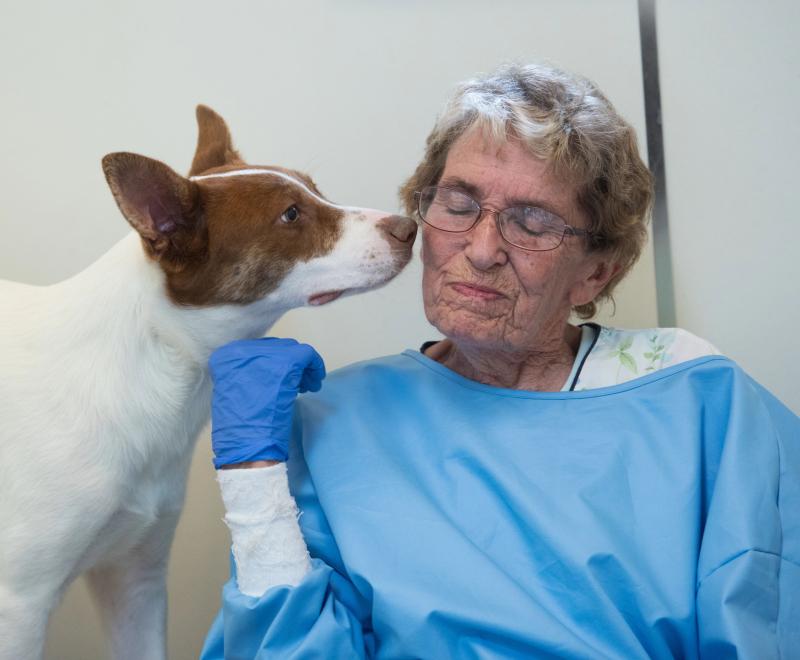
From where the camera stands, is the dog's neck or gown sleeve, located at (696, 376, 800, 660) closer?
gown sleeve, located at (696, 376, 800, 660)

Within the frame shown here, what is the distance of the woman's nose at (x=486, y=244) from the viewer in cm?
125

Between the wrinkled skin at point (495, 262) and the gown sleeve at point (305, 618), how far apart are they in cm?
37

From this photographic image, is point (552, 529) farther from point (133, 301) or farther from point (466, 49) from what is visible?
point (466, 49)

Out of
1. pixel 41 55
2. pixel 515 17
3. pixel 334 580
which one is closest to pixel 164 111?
pixel 41 55

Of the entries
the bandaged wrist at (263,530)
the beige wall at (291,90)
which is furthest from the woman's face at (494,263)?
the beige wall at (291,90)

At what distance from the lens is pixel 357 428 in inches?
51.8

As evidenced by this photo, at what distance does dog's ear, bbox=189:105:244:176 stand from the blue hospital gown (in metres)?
0.43

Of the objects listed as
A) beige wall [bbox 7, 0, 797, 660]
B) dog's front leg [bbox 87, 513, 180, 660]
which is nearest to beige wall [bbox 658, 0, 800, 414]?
beige wall [bbox 7, 0, 797, 660]

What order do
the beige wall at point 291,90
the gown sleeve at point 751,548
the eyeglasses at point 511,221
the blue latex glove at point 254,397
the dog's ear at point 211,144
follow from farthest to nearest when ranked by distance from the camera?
the beige wall at point 291,90 < the dog's ear at point 211,144 < the eyeglasses at point 511,221 < the blue latex glove at point 254,397 < the gown sleeve at point 751,548

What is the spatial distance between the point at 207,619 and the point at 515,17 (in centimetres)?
134

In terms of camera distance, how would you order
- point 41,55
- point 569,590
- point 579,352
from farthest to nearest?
point 41,55
point 579,352
point 569,590

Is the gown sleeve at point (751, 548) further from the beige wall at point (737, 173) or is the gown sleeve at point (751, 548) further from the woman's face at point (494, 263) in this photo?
the beige wall at point (737, 173)

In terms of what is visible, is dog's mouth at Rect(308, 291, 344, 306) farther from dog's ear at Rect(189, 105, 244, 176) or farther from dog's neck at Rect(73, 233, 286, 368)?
dog's ear at Rect(189, 105, 244, 176)

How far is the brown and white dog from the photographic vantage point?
1.18m
